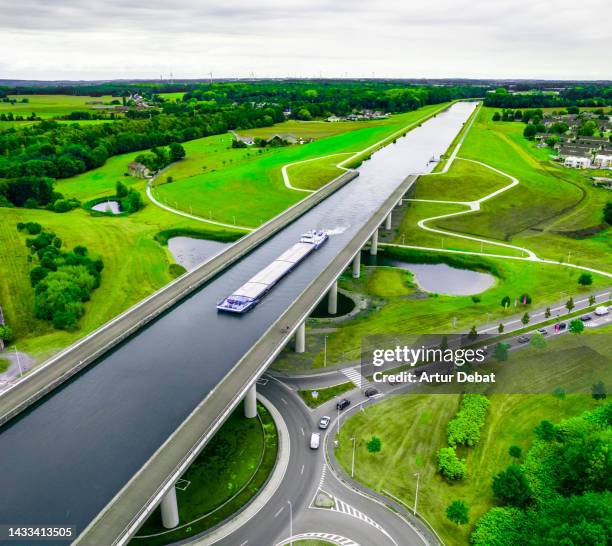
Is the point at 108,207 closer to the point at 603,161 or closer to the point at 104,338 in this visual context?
the point at 104,338

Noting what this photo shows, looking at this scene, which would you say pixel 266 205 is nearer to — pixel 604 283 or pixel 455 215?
pixel 455 215

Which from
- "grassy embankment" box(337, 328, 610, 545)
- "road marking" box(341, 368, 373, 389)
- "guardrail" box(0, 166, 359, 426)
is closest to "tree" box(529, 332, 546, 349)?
"grassy embankment" box(337, 328, 610, 545)

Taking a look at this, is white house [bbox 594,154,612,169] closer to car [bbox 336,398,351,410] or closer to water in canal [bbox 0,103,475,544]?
water in canal [bbox 0,103,475,544]

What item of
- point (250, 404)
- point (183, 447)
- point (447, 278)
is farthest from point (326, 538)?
point (447, 278)

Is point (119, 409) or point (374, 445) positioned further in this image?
point (374, 445)

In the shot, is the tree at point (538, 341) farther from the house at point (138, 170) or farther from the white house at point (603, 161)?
the white house at point (603, 161)
